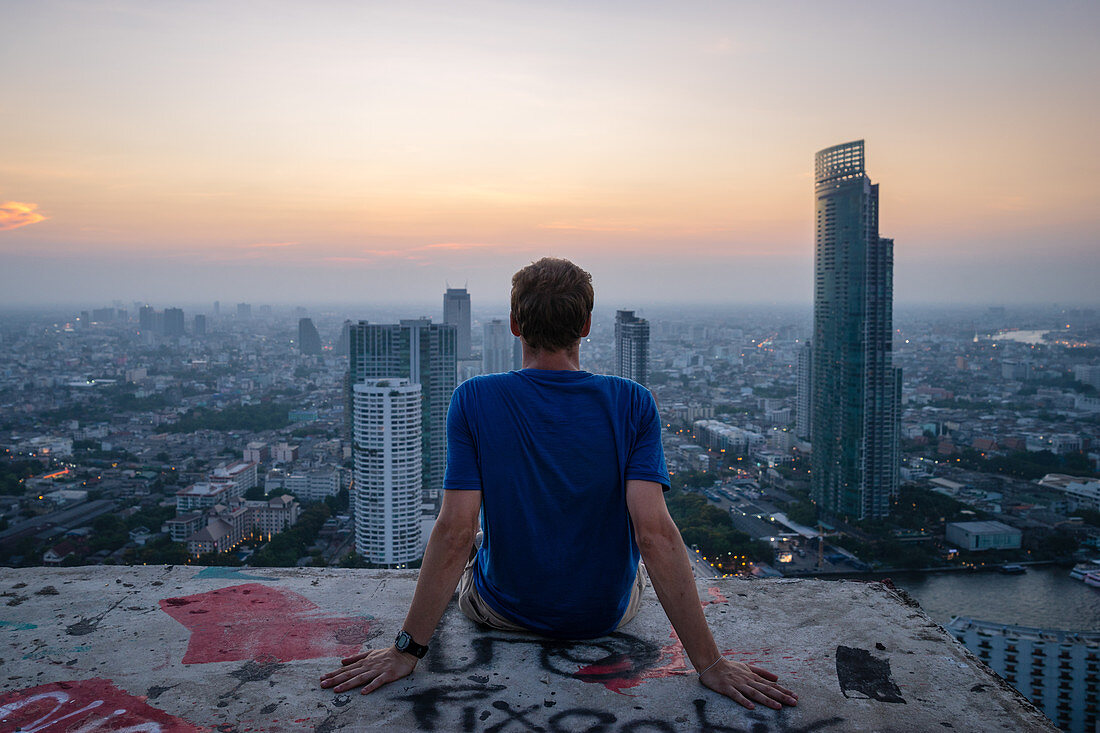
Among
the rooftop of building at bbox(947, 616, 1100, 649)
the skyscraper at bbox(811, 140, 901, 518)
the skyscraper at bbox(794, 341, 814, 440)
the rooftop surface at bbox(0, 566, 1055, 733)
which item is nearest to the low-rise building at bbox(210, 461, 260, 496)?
the skyscraper at bbox(811, 140, 901, 518)

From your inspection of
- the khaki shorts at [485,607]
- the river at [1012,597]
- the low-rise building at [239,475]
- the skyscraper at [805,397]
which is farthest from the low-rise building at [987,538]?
the low-rise building at [239,475]

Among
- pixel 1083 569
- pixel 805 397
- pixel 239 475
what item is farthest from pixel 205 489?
pixel 805 397

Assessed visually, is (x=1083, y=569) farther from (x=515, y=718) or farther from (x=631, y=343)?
(x=515, y=718)

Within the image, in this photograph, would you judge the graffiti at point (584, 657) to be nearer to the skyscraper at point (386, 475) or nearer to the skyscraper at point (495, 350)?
the skyscraper at point (386, 475)

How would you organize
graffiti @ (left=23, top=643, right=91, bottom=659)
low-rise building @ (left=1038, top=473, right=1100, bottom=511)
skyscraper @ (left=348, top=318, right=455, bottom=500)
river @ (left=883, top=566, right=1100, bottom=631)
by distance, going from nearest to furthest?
graffiti @ (left=23, top=643, right=91, bottom=659), river @ (left=883, top=566, right=1100, bottom=631), low-rise building @ (left=1038, top=473, right=1100, bottom=511), skyscraper @ (left=348, top=318, right=455, bottom=500)

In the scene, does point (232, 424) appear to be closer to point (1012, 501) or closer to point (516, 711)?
point (1012, 501)

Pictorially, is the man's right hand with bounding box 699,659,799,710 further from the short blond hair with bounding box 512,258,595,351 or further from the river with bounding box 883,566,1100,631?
the river with bounding box 883,566,1100,631
